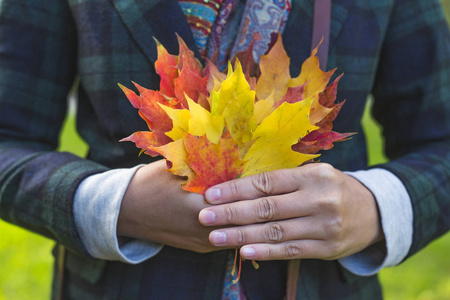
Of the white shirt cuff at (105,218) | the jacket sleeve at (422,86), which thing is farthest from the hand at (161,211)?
the jacket sleeve at (422,86)

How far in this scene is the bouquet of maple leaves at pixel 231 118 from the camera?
67cm

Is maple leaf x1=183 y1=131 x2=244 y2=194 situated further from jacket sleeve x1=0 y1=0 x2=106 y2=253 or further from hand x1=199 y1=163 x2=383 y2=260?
jacket sleeve x1=0 y1=0 x2=106 y2=253

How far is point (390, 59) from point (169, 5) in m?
0.55

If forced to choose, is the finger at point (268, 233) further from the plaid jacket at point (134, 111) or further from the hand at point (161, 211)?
the plaid jacket at point (134, 111)

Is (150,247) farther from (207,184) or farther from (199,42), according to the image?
(199,42)

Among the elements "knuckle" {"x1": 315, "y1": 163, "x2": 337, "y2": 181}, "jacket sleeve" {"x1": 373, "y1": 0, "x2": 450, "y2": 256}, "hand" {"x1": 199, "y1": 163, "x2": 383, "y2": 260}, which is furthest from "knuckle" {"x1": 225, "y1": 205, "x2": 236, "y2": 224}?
"jacket sleeve" {"x1": 373, "y1": 0, "x2": 450, "y2": 256}

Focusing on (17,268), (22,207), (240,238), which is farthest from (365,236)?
(17,268)

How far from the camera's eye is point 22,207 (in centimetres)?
90

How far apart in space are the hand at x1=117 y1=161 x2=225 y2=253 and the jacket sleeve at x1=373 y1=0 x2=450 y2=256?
496mm

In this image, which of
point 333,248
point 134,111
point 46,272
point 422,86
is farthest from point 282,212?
point 46,272

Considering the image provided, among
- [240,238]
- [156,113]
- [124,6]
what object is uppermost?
[124,6]

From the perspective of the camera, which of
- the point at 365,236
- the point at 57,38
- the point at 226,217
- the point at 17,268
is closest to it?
the point at 226,217

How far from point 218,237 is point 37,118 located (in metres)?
0.57

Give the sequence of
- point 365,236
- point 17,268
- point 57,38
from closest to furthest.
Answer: point 365,236, point 57,38, point 17,268
